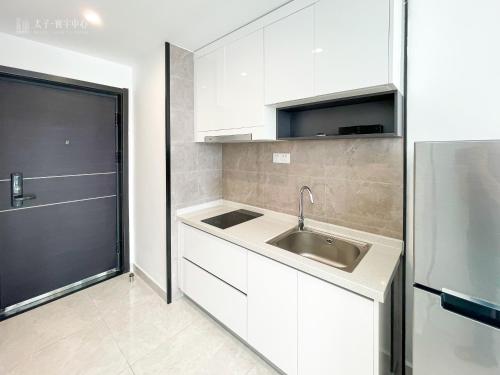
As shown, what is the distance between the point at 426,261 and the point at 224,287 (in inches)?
54.3

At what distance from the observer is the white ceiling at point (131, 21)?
1597 mm

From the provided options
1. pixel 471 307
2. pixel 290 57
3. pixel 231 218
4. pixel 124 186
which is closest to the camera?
pixel 471 307

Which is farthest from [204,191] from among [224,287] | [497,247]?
[497,247]

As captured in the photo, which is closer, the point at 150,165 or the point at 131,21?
the point at 131,21

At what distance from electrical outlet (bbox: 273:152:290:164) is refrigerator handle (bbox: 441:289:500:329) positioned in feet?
4.63

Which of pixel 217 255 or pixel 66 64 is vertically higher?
pixel 66 64

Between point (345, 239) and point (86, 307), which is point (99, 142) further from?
point (345, 239)

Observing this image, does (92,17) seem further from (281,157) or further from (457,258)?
(457,258)

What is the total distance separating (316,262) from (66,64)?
2.73 m

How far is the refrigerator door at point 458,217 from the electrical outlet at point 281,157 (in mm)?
1217

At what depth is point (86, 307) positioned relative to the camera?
224 centimetres

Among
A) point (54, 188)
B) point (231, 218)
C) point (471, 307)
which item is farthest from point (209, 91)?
point (471, 307)

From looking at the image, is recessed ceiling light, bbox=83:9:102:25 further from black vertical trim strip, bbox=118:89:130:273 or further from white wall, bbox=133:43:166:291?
black vertical trim strip, bbox=118:89:130:273

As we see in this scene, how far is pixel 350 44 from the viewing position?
129 centimetres
